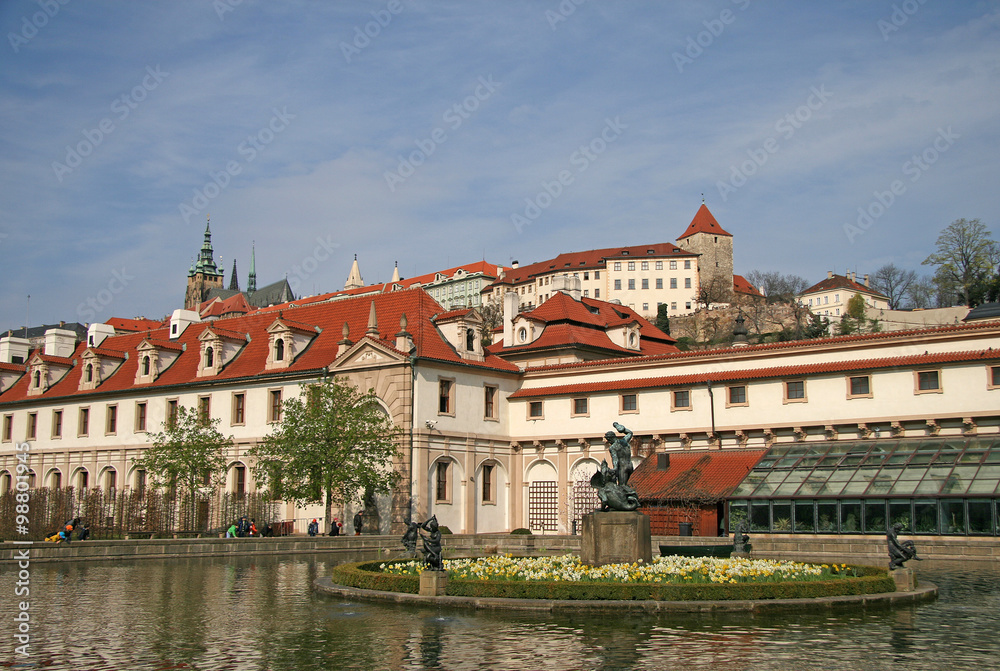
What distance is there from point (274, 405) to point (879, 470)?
31.4 meters

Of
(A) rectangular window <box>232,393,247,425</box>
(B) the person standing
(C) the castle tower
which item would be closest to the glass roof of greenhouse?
(B) the person standing

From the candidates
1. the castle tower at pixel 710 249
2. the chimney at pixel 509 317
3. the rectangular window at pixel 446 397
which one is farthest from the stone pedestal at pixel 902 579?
the castle tower at pixel 710 249

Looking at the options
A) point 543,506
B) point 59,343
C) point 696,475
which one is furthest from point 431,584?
point 59,343

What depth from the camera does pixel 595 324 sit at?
62875mm

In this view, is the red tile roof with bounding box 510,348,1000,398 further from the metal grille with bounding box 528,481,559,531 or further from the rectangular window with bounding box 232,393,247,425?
the rectangular window with bounding box 232,393,247,425

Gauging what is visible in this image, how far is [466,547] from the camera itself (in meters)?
37.8

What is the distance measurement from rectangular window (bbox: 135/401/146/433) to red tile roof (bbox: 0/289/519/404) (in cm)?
133

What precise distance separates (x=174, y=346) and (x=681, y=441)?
113ft

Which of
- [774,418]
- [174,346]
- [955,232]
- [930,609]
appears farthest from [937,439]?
[955,232]

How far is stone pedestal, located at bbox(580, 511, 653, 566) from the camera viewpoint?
23.0 m

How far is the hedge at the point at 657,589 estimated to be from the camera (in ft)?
62.3

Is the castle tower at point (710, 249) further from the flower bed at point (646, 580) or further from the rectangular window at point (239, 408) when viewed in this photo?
the flower bed at point (646, 580)

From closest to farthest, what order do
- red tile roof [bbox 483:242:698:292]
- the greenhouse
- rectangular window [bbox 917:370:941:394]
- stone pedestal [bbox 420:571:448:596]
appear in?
stone pedestal [bbox 420:571:448:596] → the greenhouse → rectangular window [bbox 917:370:941:394] → red tile roof [bbox 483:242:698:292]

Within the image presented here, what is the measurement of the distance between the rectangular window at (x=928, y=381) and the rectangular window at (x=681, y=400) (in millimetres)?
10449
